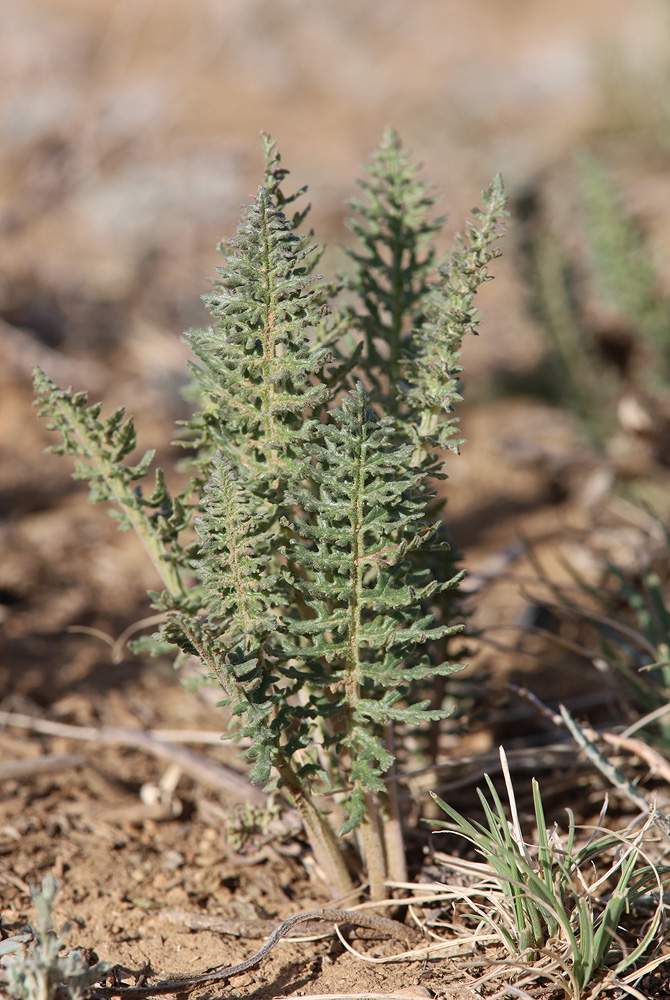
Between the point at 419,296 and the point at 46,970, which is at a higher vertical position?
the point at 419,296

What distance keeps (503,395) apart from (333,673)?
3.52 metres

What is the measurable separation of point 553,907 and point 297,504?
2.85ft

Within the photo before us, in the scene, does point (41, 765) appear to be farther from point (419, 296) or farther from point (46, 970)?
point (419, 296)

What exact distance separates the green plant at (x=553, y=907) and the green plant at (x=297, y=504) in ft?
0.80

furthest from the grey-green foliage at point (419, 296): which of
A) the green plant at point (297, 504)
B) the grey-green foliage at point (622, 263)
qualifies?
the grey-green foliage at point (622, 263)

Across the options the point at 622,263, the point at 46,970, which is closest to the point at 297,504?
the point at 46,970

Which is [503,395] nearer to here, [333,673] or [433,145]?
[333,673]

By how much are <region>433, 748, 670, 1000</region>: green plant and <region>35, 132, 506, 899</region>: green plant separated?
0.24m

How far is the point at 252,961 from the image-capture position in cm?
172

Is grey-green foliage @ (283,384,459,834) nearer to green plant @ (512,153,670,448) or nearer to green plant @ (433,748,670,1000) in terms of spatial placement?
green plant @ (433,748,670,1000)

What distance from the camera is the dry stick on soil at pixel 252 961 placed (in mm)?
1693

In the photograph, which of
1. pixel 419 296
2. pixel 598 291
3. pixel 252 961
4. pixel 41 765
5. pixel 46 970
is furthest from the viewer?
pixel 598 291

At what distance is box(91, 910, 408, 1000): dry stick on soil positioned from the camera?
1.69 meters

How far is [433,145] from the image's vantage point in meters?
8.01
